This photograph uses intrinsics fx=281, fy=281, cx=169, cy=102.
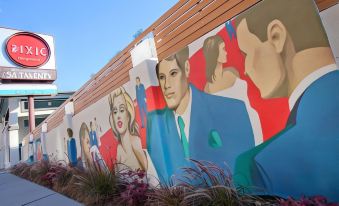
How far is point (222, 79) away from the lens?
375cm

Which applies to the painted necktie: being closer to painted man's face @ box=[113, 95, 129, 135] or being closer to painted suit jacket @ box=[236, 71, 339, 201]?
painted suit jacket @ box=[236, 71, 339, 201]

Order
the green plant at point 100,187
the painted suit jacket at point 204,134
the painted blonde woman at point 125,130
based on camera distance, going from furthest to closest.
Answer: the painted blonde woman at point 125,130
the green plant at point 100,187
the painted suit jacket at point 204,134

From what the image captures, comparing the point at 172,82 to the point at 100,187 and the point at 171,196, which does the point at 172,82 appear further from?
the point at 100,187

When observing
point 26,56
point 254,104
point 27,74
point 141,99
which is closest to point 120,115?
point 141,99

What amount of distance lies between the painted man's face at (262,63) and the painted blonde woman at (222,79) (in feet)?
0.72

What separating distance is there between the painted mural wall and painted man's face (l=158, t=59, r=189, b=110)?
0.02 metres

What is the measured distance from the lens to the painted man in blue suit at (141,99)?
5.36m

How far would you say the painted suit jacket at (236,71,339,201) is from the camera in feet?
8.55

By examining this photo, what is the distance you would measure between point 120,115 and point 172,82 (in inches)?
83.8

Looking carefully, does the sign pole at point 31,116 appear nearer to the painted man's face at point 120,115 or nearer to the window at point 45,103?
the window at point 45,103

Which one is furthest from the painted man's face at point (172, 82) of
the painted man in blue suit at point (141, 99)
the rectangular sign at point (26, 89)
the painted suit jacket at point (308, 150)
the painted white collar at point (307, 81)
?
the rectangular sign at point (26, 89)

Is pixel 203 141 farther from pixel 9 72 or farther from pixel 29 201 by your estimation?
pixel 9 72

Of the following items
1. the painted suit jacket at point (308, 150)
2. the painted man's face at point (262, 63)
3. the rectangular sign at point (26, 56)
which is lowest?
the painted suit jacket at point (308, 150)

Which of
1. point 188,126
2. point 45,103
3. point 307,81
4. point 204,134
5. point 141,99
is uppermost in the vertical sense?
point 45,103
